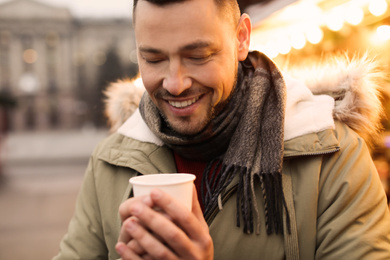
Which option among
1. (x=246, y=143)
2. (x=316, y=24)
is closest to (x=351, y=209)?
(x=246, y=143)

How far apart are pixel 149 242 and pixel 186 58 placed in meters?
0.65

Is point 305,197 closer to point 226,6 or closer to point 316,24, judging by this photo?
point 226,6

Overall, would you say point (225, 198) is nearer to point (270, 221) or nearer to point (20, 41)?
point (270, 221)

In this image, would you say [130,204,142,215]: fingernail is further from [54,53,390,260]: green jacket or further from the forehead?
the forehead

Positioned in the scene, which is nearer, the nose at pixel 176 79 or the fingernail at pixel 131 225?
the fingernail at pixel 131 225

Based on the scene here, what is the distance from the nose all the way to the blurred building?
3861 cm

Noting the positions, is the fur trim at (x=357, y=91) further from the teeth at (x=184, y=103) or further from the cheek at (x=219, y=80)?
the teeth at (x=184, y=103)

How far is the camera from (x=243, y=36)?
1.60 meters

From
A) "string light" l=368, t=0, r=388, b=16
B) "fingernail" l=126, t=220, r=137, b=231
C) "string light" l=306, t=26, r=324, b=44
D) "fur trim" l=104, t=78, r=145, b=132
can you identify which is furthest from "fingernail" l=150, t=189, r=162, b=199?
"string light" l=306, t=26, r=324, b=44

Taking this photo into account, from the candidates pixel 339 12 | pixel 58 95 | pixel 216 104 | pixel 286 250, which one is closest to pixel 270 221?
pixel 286 250

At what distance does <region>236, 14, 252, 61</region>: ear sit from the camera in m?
1.58

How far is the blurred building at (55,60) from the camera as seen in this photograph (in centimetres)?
4034

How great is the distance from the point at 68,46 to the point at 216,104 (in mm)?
44635

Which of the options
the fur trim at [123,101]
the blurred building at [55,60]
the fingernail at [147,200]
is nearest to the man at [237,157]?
the fingernail at [147,200]
